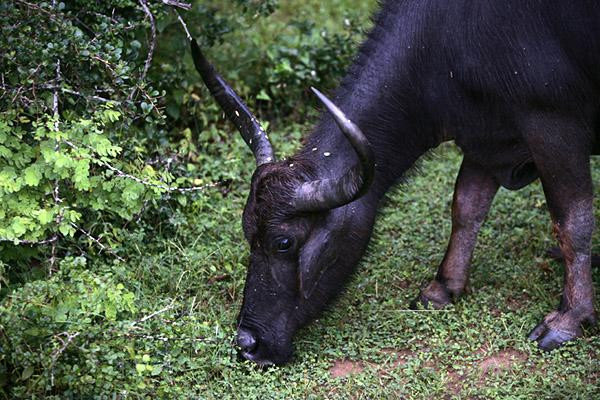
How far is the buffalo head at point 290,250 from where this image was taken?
526cm

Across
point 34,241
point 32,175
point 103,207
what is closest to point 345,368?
point 103,207

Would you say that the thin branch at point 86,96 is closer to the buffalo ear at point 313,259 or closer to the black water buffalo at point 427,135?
the black water buffalo at point 427,135

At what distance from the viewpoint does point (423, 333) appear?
5664 millimetres

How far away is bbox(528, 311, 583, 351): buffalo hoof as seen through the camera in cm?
545

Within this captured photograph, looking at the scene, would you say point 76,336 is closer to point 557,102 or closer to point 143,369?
point 143,369

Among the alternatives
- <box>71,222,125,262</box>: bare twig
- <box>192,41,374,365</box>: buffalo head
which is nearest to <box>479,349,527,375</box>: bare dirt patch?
<box>192,41,374,365</box>: buffalo head

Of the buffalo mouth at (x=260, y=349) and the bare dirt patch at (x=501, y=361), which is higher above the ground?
the bare dirt patch at (x=501, y=361)

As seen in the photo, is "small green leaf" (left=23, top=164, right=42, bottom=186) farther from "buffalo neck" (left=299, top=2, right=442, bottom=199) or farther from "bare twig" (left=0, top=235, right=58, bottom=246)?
"buffalo neck" (left=299, top=2, right=442, bottom=199)

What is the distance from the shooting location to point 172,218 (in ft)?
21.2

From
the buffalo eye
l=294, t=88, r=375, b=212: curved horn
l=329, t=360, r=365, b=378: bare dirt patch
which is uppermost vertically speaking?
l=294, t=88, r=375, b=212: curved horn

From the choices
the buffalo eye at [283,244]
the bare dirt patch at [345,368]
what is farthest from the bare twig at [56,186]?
the bare dirt patch at [345,368]

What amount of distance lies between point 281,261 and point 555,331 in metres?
1.59

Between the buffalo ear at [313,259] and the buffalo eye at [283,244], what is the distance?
87 mm

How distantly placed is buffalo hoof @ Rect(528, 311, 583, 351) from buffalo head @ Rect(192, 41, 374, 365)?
3.66ft
